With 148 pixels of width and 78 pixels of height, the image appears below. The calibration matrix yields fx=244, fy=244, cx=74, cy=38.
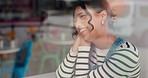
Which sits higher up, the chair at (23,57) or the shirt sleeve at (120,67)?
the shirt sleeve at (120,67)

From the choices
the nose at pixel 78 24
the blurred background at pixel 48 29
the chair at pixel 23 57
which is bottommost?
the chair at pixel 23 57

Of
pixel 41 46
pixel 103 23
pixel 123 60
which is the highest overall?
pixel 103 23

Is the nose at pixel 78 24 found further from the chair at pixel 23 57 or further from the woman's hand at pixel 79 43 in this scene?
the chair at pixel 23 57

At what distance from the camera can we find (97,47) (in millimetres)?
962

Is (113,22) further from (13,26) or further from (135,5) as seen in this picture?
(13,26)

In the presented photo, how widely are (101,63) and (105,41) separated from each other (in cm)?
9

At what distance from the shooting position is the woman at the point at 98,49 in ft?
2.97

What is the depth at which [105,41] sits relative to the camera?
0.94m

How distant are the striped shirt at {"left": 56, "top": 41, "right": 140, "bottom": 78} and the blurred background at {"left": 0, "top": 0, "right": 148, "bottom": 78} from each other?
86mm

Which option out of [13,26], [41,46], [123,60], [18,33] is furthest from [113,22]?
[13,26]

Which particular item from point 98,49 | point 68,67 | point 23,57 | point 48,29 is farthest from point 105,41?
point 48,29

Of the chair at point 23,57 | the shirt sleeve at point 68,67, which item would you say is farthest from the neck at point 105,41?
the chair at point 23,57

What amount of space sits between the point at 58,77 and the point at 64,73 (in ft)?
0.16

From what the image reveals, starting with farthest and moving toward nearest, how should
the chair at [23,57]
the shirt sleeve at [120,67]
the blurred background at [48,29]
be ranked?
1. the chair at [23,57]
2. the blurred background at [48,29]
3. the shirt sleeve at [120,67]
